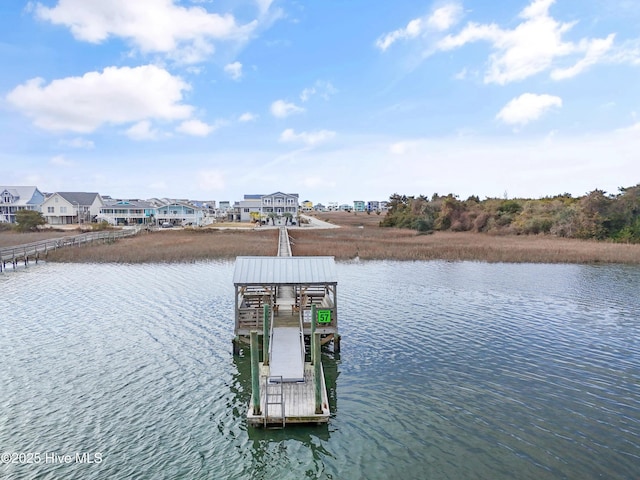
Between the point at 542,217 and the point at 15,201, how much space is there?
11905cm

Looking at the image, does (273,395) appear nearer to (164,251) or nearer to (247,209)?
(164,251)

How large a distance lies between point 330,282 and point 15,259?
41.3 meters

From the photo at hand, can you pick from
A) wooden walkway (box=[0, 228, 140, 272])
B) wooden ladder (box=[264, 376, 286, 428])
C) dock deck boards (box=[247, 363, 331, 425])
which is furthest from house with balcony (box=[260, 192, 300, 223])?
dock deck boards (box=[247, 363, 331, 425])

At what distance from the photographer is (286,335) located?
59.8ft

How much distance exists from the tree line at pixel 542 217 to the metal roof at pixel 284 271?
2275 inches

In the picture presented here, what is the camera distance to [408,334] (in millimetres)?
22562

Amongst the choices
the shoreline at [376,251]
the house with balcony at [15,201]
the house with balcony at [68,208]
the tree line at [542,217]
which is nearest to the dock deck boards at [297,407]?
the shoreline at [376,251]

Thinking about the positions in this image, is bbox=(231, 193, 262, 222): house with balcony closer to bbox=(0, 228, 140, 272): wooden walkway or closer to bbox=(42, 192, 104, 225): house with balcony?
bbox=(42, 192, 104, 225): house with balcony

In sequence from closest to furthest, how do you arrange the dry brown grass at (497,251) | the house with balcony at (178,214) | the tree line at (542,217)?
the dry brown grass at (497,251)
the tree line at (542,217)
the house with balcony at (178,214)

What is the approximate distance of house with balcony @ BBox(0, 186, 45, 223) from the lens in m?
104

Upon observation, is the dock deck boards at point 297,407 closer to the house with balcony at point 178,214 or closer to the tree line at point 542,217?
the tree line at point 542,217

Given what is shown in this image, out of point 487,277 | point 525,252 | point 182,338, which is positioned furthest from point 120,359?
point 525,252

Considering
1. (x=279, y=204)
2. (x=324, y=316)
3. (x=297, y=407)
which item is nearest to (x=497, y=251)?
(x=324, y=316)

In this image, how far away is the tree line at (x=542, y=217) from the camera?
207 feet
